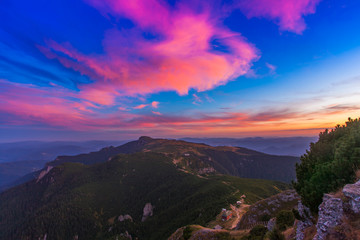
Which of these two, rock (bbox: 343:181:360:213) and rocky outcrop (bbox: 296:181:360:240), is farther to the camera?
rock (bbox: 343:181:360:213)

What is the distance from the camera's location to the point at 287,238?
30656mm

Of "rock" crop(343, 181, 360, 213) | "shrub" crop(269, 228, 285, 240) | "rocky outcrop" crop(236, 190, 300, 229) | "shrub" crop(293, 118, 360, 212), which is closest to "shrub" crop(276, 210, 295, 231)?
"shrub" crop(269, 228, 285, 240)

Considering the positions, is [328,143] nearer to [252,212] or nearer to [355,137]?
[355,137]

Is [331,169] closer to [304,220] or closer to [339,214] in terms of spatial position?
[304,220]

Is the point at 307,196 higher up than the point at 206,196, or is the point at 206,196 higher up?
the point at 307,196

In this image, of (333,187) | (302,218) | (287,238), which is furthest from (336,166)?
(287,238)

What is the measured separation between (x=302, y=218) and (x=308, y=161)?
12103mm

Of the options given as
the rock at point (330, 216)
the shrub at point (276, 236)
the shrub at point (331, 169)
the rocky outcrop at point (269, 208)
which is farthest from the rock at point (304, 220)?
the rocky outcrop at point (269, 208)

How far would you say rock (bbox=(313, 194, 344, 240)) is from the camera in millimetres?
17242

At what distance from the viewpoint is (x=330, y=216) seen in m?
17.6

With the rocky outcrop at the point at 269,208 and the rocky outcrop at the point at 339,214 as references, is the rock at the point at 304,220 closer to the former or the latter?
the rocky outcrop at the point at 339,214

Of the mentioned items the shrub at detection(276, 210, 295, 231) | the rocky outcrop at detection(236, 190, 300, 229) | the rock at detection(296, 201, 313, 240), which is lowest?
the rocky outcrop at detection(236, 190, 300, 229)

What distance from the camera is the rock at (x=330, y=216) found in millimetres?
17242

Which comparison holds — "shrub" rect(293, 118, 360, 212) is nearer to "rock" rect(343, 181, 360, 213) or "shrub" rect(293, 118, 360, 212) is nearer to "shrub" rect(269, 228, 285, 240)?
"rock" rect(343, 181, 360, 213)
